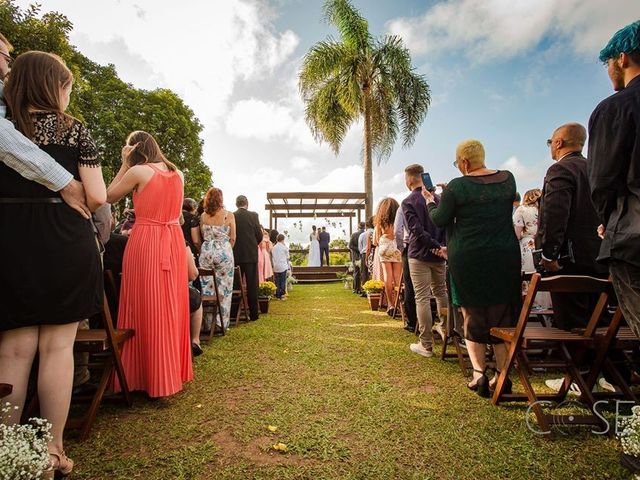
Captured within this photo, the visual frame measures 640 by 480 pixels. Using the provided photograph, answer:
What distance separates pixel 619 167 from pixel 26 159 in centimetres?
271

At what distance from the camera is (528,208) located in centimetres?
507

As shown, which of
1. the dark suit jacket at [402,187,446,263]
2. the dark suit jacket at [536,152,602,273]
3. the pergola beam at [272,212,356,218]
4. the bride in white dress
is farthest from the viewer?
the pergola beam at [272,212,356,218]

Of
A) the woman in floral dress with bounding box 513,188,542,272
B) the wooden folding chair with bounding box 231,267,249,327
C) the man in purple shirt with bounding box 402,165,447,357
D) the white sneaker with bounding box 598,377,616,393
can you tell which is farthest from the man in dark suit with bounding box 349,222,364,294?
the white sneaker with bounding box 598,377,616,393

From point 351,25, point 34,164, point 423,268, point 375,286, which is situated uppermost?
point 351,25

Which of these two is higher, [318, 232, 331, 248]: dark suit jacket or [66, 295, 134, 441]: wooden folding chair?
[318, 232, 331, 248]: dark suit jacket

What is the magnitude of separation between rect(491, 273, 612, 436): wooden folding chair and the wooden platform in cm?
1471

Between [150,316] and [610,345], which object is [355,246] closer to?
[150,316]

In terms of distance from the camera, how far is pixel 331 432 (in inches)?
95.2

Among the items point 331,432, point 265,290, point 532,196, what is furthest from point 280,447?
point 265,290

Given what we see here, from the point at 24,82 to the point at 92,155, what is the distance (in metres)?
0.43

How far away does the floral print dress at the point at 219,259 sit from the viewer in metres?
5.67

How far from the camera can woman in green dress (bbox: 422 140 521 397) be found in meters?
2.98

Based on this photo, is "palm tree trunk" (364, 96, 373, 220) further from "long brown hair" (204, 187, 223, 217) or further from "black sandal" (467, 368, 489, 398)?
"black sandal" (467, 368, 489, 398)

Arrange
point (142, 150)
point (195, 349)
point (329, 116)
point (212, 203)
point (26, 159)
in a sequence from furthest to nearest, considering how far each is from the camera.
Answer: point (329, 116) → point (212, 203) → point (195, 349) → point (142, 150) → point (26, 159)
